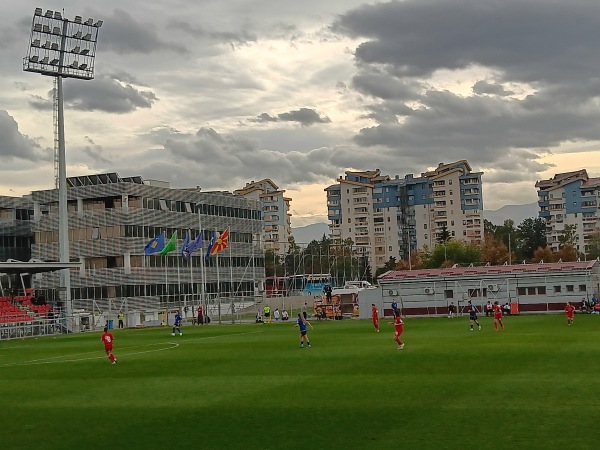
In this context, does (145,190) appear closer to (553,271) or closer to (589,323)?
(553,271)

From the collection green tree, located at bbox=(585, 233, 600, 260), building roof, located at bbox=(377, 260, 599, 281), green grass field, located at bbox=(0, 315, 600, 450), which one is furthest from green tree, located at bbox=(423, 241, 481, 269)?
green grass field, located at bbox=(0, 315, 600, 450)

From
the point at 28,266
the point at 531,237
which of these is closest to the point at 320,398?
the point at 28,266

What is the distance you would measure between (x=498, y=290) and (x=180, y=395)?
181 ft

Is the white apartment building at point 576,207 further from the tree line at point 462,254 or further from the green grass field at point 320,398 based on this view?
the green grass field at point 320,398

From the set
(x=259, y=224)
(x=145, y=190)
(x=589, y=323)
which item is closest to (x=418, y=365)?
(x=589, y=323)

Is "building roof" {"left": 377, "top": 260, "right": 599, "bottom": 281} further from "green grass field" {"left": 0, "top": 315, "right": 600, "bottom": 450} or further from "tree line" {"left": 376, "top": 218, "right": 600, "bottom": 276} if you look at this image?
"green grass field" {"left": 0, "top": 315, "right": 600, "bottom": 450}

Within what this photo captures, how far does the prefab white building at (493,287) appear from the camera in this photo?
73869 mm

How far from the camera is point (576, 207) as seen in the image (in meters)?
196

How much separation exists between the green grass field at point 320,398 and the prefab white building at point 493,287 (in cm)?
3121

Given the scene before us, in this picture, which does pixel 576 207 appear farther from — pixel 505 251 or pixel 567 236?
pixel 505 251

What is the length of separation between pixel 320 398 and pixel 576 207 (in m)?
184

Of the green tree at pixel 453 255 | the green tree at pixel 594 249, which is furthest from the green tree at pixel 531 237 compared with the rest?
the green tree at pixel 453 255

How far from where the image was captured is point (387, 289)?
266ft

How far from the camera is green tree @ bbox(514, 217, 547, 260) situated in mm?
183250
